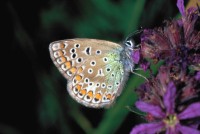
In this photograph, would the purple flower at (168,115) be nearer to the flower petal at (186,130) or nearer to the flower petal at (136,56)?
the flower petal at (186,130)

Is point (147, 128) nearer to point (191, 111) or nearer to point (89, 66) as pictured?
point (191, 111)

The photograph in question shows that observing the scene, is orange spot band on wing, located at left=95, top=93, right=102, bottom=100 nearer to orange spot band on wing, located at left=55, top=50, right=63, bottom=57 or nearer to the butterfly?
the butterfly

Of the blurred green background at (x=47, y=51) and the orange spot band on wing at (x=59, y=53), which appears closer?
the orange spot band on wing at (x=59, y=53)

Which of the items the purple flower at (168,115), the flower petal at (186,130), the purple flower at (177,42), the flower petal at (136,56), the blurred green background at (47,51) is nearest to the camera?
the flower petal at (186,130)

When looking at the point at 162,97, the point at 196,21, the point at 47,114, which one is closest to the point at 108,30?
the point at 47,114

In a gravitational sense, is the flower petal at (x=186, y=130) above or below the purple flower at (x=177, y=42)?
below

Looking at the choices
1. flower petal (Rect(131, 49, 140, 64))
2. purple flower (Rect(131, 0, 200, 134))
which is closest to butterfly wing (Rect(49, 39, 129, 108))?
flower petal (Rect(131, 49, 140, 64))

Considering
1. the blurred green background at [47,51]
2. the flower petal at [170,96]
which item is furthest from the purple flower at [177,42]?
the blurred green background at [47,51]
